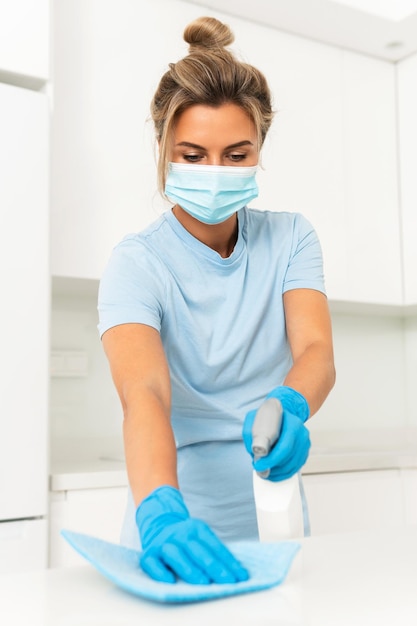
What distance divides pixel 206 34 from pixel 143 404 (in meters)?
0.73

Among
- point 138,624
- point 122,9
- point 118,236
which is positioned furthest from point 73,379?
point 138,624

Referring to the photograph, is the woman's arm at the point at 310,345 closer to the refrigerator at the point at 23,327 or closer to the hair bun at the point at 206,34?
the hair bun at the point at 206,34

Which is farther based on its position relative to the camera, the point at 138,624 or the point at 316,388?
the point at 316,388

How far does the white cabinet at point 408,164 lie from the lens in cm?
273

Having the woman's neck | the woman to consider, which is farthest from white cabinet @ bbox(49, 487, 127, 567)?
the woman's neck

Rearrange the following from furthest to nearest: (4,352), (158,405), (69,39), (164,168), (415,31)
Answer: (415,31), (69,39), (4,352), (164,168), (158,405)

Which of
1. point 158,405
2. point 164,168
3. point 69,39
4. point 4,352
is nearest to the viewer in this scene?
point 158,405


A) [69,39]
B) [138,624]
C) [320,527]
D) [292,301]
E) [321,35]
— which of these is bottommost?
[320,527]

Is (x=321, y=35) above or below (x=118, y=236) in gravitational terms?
above

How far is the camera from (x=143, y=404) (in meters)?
0.96

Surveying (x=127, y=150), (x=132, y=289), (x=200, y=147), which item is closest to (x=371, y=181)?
(x=127, y=150)

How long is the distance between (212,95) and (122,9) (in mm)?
1211

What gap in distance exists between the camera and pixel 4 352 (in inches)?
69.3

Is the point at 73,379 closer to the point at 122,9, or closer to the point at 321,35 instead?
the point at 122,9
